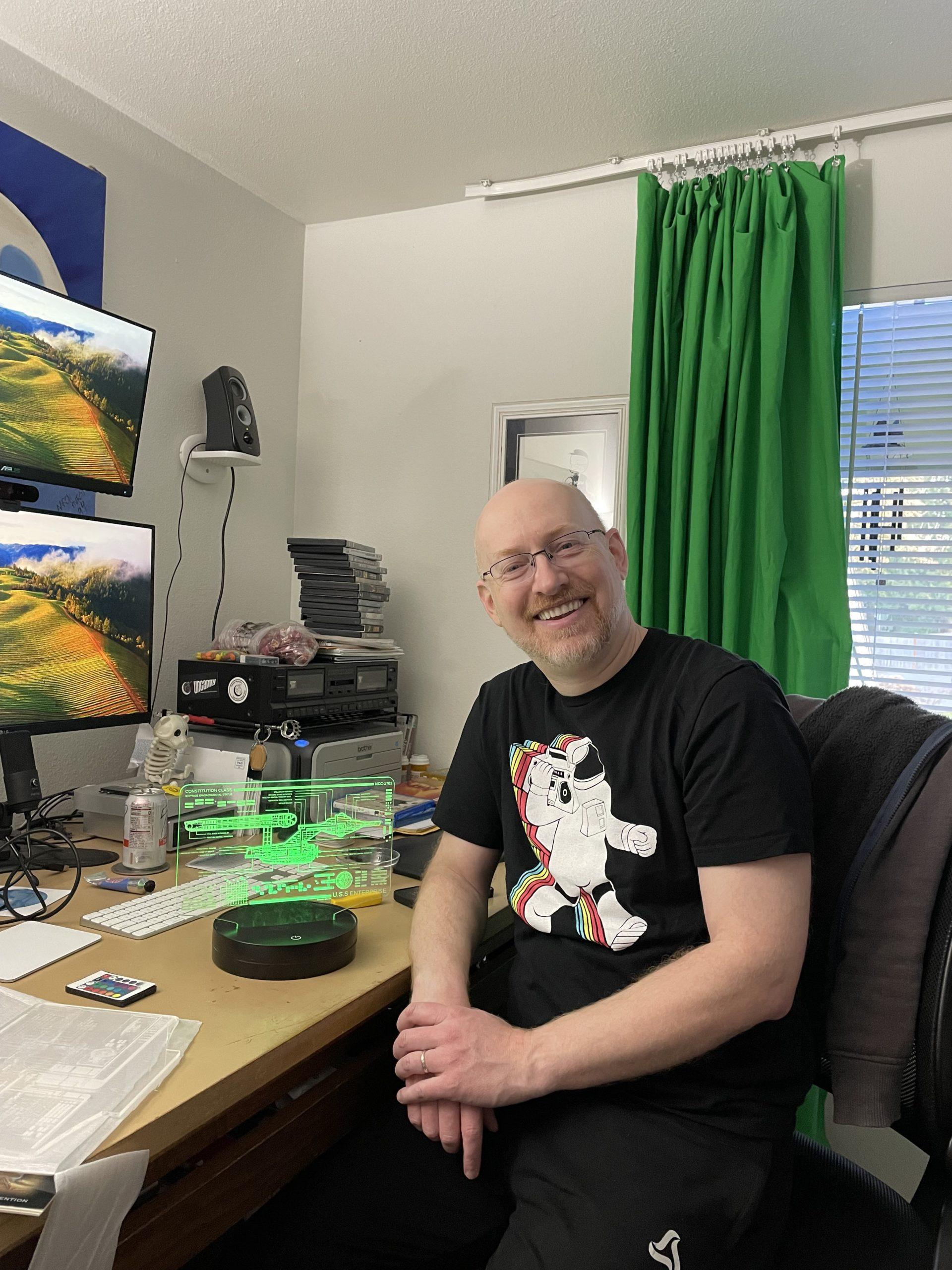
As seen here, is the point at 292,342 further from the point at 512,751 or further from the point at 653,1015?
the point at 653,1015

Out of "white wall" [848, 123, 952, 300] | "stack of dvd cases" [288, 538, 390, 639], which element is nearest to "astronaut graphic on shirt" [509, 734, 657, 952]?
"stack of dvd cases" [288, 538, 390, 639]

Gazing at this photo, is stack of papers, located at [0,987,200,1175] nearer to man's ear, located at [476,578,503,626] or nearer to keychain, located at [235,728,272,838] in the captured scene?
keychain, located at [235,728,272,838]

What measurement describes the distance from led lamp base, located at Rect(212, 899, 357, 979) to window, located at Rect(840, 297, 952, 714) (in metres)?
1.58

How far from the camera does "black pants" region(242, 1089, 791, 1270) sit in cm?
99

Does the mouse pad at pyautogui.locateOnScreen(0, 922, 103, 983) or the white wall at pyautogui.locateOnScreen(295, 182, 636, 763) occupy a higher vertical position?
the white wall at pyautogui.locateOnScreen(295, 182, 636, 763)

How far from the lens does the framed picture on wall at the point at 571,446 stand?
2.48m

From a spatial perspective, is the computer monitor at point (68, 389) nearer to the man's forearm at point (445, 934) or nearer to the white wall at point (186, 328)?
the white wall at point (186, 328)

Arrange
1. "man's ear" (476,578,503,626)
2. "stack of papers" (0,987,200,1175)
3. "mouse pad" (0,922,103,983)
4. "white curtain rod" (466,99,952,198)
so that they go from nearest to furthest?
1. "stack of papers" (0,987,200,1175)
2. "mouse pad" (0,922,103,983)
3. "man's ear" (476,578,503,626)
4. "white curtain rod" (466,99,952,198)

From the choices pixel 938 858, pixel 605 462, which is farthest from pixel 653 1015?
pixel 605 462

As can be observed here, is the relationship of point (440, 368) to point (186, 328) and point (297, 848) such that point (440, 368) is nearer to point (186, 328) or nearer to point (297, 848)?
point (186, 328)

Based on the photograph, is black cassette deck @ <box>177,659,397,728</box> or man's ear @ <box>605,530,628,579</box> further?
black cassette deck @ <box>177,659,397,728</box>

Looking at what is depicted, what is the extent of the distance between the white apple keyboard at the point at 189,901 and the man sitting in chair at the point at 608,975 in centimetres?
23

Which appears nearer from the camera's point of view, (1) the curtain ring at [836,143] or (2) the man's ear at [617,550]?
(2) the man's ear at [617,550]

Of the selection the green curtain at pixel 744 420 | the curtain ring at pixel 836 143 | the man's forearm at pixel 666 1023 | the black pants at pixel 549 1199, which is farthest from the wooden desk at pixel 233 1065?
the curtain ring at pixel 836 143
